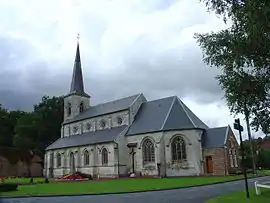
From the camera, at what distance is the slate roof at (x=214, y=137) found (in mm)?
Answer: 39406

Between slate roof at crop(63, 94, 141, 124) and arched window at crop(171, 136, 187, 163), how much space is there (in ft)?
35.0

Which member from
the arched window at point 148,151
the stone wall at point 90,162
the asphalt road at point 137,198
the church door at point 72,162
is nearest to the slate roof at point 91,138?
the stone wall at point 90,162

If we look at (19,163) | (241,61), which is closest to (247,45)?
(241,61)

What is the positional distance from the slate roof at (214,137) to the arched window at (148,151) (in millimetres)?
→ 6835

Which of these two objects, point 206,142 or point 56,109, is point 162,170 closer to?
point 206,142

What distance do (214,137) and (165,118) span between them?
6928 mm

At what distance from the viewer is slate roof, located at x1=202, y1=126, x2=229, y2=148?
1551 inches

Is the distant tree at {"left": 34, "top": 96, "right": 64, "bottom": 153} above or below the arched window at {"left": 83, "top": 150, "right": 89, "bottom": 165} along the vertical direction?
above

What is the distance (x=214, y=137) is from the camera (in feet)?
133

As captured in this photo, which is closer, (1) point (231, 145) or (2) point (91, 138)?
(1) point (231, 145)

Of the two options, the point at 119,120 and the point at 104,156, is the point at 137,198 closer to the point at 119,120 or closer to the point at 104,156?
the point at 104,156

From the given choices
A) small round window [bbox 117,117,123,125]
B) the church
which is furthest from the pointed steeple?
small round window [bbox 117,117,123,125]

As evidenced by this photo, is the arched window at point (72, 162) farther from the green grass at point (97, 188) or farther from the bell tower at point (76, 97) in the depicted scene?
the green grass at point (97, 188)

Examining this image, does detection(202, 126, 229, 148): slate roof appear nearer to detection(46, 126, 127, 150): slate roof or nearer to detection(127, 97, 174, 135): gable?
detection(127, 97, 174, 135): gable
